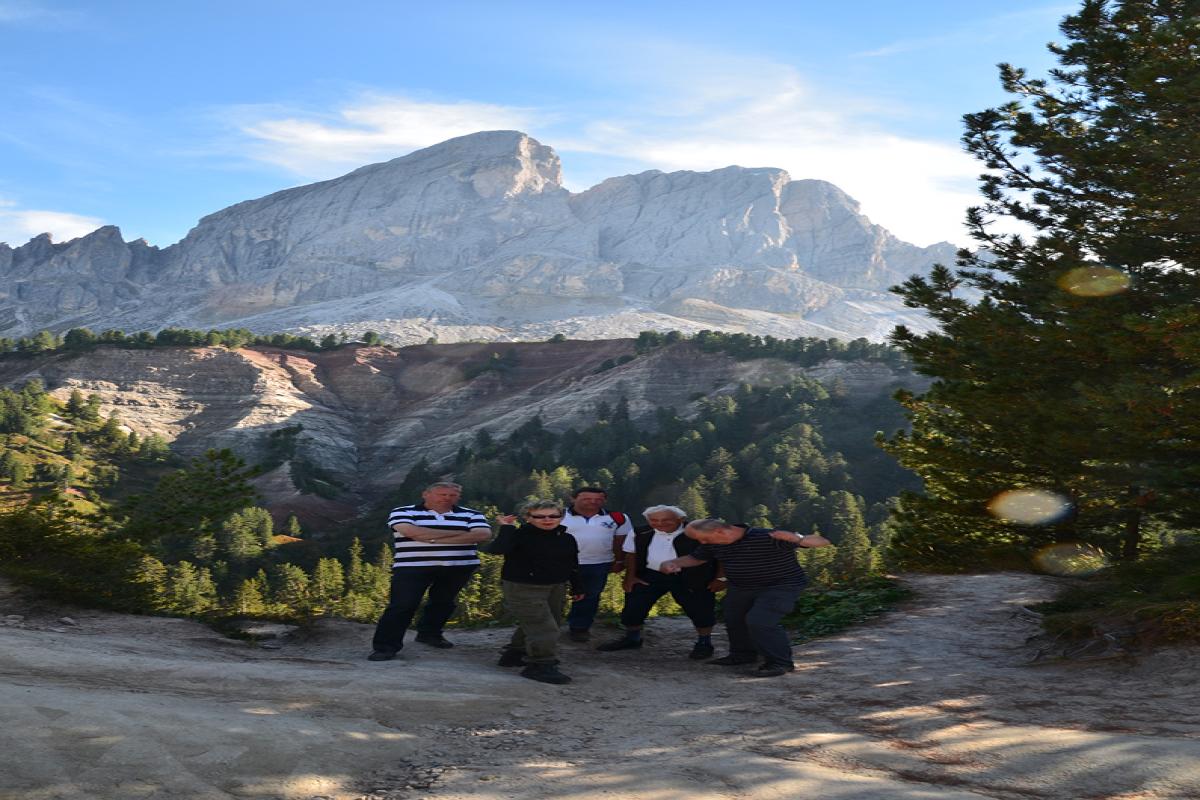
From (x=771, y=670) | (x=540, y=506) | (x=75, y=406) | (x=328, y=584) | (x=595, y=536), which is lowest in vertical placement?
(x=328, y=584)

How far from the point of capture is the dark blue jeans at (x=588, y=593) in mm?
8742

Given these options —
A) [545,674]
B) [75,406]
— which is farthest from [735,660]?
[75,406]

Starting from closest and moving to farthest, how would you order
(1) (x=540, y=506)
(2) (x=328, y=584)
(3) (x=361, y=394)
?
(1) (x=540, y=506), (2) (x=328, y=584), (3) (x=361, y=394)

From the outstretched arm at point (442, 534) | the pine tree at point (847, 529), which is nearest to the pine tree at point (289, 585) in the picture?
the pine tree at point (847, 529)

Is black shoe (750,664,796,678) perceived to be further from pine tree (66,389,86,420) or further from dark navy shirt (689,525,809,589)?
pine tree (66,389,86,420)

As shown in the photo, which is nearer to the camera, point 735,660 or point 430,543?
point 430,543

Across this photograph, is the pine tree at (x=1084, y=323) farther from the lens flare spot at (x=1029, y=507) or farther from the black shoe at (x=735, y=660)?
Answer: the black shoe at (x=735, y=660)

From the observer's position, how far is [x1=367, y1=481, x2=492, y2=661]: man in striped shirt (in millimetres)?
7824

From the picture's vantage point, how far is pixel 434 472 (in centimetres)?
9244

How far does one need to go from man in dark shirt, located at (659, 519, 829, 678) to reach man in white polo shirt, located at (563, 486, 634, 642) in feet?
2.24

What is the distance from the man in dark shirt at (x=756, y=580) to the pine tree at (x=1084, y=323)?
4221 mm

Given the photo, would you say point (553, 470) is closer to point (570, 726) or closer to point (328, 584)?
point (328, 584)

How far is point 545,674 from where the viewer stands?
7.25m

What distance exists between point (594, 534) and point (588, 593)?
0.71 m
